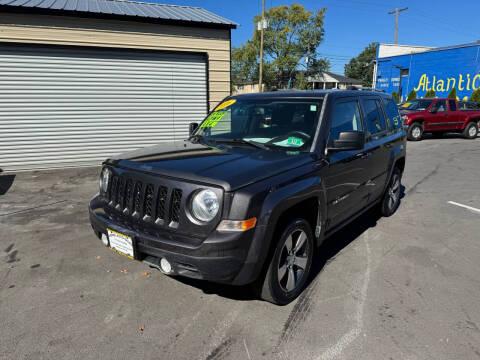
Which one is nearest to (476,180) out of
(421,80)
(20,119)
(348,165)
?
(348,165)

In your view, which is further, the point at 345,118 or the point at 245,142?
the point at 345,118

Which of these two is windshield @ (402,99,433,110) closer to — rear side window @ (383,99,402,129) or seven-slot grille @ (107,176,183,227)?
rear side window @ (383,99,402,129)

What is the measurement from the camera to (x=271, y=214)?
7.94 ft

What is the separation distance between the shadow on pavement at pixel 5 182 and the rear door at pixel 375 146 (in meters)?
6.58

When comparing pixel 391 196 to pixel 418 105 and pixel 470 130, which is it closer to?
pixel 418 105

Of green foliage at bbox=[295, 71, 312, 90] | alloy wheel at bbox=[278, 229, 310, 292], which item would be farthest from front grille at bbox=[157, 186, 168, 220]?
green foliage at bbox=[295, 71, 312, 90]

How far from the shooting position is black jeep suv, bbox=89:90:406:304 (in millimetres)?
2330

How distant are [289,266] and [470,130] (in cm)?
1640

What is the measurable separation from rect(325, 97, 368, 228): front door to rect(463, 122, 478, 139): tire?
47.9 feet

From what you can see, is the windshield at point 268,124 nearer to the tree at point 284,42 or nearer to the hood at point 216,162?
the hood at point 216,162

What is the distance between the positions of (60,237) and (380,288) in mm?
3864

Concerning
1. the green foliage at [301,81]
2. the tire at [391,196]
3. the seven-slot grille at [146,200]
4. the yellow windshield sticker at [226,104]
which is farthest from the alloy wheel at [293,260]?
the green foliage at [301,81]

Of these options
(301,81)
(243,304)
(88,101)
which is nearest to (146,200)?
(243,304)

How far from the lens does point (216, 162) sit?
268 centimetres
